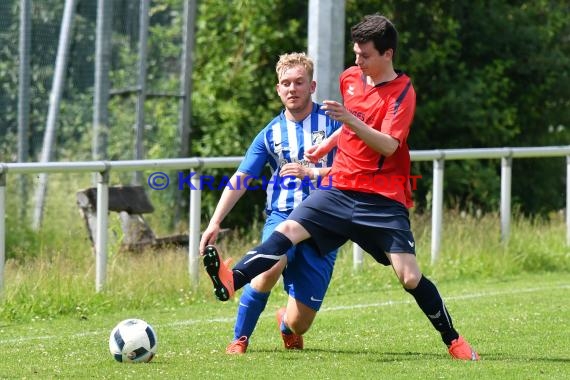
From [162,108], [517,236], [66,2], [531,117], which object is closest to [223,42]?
[162,108]

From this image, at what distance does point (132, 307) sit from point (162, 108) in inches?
256

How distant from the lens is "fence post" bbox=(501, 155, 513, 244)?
13.6 m

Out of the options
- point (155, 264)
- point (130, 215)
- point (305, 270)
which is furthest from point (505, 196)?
point (305, 270)

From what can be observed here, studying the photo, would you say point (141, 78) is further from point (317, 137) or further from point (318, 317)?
point (317, 137)

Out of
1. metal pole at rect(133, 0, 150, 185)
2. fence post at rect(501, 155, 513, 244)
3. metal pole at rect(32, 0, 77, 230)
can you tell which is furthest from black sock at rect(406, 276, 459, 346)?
metal pole at rect(133, 0, 150, 185)

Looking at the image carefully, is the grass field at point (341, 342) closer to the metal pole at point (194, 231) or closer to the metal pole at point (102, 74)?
the metal pole at point (194, 231)

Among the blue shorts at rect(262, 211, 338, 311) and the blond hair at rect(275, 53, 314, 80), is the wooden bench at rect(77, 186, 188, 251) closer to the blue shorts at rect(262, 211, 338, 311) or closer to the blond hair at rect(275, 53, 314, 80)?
the blue shorts at rect(262, 211, 338, 311)

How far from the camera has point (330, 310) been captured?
10875mm

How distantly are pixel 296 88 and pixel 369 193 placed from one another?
84cm

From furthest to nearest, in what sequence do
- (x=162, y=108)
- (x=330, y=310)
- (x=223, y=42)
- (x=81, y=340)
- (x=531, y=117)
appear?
(x=531, y=117), (x=223, y=42), (x=162, y=108), (x=330, y=310), (x=81, y=340)

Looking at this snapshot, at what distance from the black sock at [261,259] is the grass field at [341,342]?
0.51m

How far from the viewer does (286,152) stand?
27.6 feet

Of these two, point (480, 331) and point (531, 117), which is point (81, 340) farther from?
point (531, 117)

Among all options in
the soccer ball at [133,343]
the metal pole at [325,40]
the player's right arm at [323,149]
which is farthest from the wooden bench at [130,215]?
the player's right arm at [323,149]
